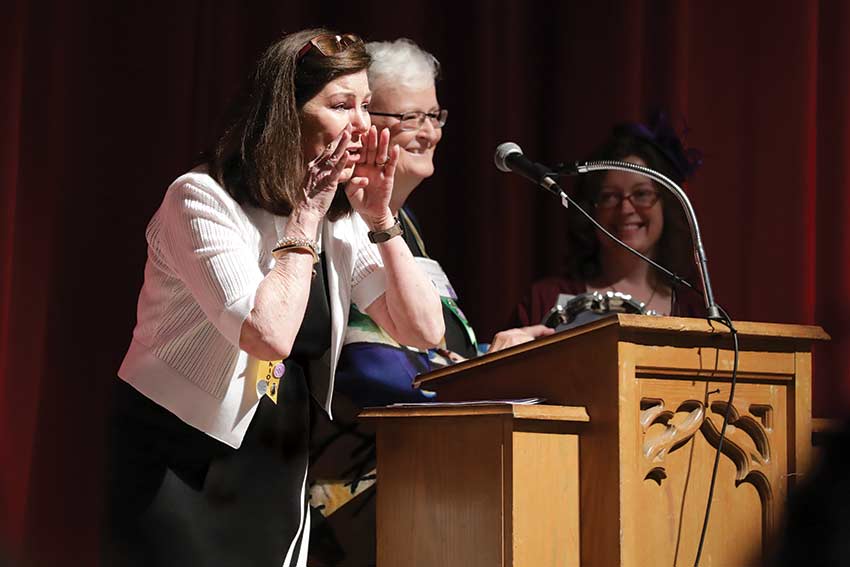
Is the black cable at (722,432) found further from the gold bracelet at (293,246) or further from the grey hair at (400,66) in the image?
the grey hair at (400,66)

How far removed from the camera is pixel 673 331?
175cm

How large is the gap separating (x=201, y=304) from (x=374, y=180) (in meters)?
0.43

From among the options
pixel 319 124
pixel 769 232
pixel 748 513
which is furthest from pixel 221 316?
pixel 769 232

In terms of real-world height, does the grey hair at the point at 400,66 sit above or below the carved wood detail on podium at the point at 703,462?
above

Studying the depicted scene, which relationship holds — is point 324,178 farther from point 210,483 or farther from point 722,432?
point 722,432

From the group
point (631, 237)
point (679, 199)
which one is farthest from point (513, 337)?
point (679, 199)

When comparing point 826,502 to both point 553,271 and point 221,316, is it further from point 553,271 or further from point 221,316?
point 553,271

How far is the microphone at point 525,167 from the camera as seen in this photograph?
2010mm

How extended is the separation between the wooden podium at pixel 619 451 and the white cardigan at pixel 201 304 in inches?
11.8

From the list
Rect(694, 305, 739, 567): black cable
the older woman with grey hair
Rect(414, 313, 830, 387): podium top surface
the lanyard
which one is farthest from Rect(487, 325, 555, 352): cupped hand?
Rect(694, 305, 739, 567): black cable

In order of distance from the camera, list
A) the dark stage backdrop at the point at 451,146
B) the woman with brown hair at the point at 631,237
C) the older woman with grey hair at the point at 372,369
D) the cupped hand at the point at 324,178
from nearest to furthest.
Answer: the cupped hand at the point at 324,178 < the older woman with grey hair at the point at 372,369 < the dark stage backdrop at the point at 451,146 < the woman with brown hair at the point at 631,237

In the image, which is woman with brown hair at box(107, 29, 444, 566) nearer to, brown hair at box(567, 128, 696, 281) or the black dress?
the black dress

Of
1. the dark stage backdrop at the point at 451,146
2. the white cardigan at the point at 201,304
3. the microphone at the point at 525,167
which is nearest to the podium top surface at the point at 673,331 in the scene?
the microphone at the point at 525,167

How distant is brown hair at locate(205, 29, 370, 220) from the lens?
2.01 meters
